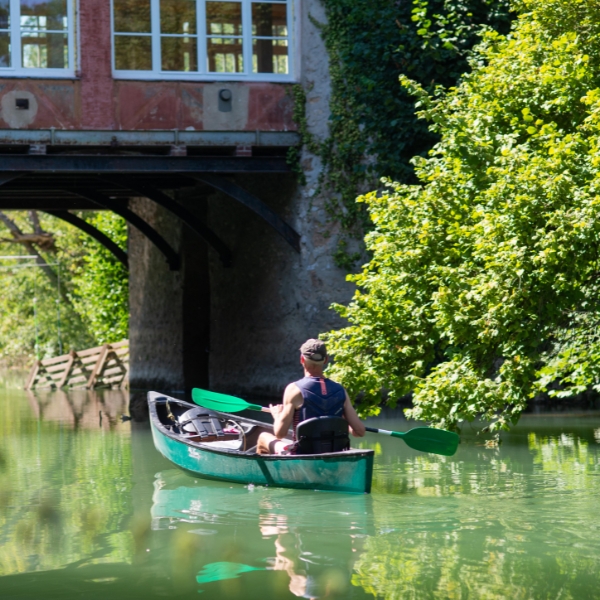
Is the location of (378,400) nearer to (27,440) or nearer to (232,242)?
(27,440)

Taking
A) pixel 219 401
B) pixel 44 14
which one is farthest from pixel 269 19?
pixel 219 401

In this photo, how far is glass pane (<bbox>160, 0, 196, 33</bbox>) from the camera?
1571 cm

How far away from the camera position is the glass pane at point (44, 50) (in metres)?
15.1

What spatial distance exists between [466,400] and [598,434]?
13.3 ft

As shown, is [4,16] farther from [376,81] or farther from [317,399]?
[317,399]

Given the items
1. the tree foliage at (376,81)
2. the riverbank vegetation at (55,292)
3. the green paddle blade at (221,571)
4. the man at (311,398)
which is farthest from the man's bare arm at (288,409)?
the riverbank vegetation at (55,292)

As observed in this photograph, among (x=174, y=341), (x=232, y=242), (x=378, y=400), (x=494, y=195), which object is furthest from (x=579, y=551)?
(x=174, y=341)

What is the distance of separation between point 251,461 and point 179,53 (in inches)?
306

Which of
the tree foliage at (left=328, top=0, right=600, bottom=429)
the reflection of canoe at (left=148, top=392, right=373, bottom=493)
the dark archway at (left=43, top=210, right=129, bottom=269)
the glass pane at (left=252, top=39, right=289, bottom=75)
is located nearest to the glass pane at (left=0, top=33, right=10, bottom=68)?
the glass pane at (left=252, top=39, right=289, bottom=75)

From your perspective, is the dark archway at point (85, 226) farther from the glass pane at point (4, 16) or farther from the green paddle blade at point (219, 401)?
the green paddle blade at point (219, 401)

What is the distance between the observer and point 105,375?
2591cm

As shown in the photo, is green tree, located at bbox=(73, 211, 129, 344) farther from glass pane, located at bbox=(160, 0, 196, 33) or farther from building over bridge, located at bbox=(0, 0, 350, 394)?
glass pane, located at bbox=(160, 0, 196, 33)

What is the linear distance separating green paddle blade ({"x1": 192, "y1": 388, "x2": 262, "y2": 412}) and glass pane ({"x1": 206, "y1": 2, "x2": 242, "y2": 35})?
21.4 ft

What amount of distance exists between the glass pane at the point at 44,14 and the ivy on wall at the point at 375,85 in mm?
3343
